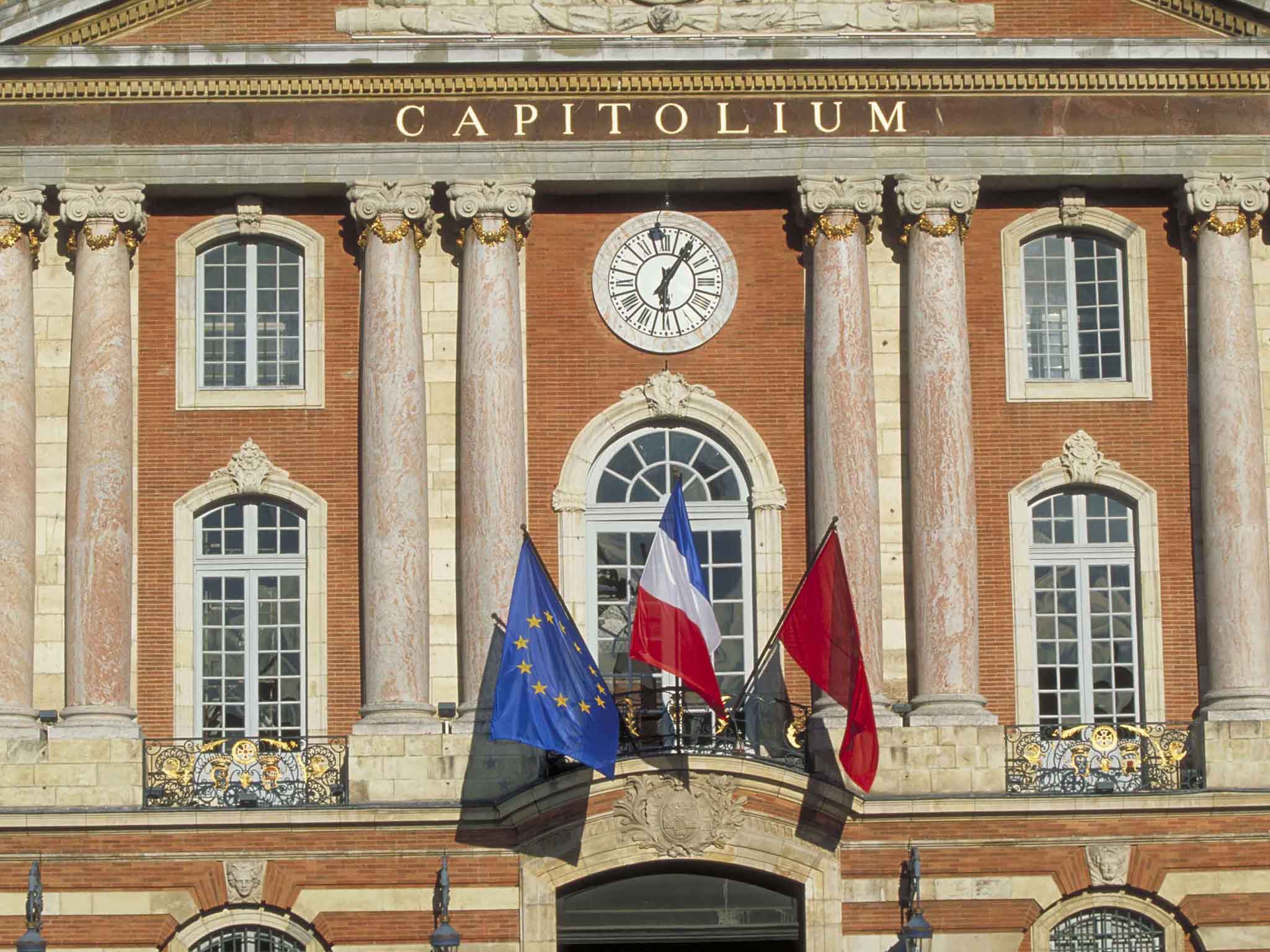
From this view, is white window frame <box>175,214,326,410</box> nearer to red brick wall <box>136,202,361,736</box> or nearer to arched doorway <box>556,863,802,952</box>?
red brick wall <box>136,202,361,736</box>

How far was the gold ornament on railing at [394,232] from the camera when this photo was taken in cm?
3872

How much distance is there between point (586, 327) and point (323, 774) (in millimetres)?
6472

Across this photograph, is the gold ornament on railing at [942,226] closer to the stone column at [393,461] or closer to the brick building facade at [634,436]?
the brick building facade at [634,436]

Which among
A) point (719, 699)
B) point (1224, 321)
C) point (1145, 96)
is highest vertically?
point (1145, 96)

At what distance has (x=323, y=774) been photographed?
3766 centimetres

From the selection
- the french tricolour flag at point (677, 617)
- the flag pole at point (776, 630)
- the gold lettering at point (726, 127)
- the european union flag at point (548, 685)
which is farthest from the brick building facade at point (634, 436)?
the european union flag at point (548, 685)

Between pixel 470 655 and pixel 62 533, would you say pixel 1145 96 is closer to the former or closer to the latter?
pixel 470 655

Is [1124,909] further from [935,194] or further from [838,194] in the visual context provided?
[838,194]

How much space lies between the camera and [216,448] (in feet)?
128

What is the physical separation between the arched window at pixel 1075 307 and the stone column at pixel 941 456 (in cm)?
112

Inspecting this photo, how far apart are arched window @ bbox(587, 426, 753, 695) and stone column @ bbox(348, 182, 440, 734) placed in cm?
223

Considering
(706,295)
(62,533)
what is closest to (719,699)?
(706,295)

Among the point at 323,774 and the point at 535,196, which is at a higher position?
the point at 535,196

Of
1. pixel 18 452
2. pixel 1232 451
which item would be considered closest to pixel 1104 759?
pixel 1232 451
